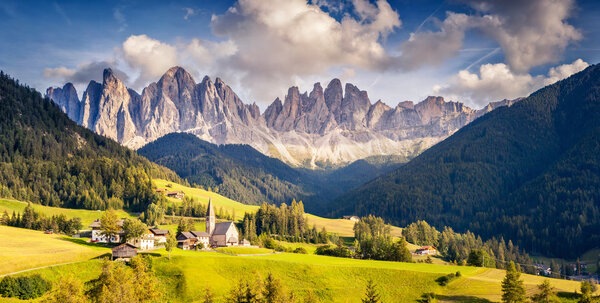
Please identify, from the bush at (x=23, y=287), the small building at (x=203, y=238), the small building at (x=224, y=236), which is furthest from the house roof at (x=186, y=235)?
the bush at (x=23, y=287)

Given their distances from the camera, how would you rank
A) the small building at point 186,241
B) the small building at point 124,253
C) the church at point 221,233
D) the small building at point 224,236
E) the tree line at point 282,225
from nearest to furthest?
the small building at point 124,253
the small building at point 186,241
the small building at point 224,236
the church at point 221,233
the tree line at point 282,225

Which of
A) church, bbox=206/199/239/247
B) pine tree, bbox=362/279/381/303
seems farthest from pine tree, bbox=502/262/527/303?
church, bbox=206/199/239/247

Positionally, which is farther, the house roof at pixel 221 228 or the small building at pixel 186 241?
the house roof at pixel 221 228

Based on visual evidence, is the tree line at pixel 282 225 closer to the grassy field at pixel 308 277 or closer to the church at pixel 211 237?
the church at pixel 211 237

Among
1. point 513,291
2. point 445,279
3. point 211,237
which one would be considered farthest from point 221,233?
point 513,291

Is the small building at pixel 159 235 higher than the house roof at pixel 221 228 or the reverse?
the reverse

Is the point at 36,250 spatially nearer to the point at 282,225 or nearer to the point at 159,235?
the point at 159,235

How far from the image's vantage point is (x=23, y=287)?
70812mm

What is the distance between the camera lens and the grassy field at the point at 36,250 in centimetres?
7975

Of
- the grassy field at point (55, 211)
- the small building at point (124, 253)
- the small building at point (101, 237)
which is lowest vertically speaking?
the small building at point (124, 253)

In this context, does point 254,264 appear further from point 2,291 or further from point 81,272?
point 2,291

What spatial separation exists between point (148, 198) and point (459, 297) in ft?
496

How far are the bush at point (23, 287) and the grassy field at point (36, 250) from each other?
5.54 meters

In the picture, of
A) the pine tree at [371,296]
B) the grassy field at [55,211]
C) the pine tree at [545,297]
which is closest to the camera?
the pine tree at [371,296]
